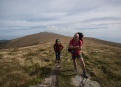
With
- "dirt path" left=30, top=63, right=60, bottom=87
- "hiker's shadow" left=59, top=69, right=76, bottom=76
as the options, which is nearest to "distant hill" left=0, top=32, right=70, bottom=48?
"hiker's shadow" left=59, top=69, right=76, bottom=76

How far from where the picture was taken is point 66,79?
12.1 metres

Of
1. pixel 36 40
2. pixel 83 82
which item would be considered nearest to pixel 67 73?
pixel 83 82

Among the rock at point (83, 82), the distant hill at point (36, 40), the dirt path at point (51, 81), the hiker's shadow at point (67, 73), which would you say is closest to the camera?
the dirt path at point (51, 81)

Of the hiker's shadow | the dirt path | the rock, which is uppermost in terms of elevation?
the hiker's shadow

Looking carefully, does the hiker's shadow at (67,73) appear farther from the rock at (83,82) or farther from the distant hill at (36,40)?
the distant hill at (36,40)

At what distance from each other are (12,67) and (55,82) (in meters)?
5.07

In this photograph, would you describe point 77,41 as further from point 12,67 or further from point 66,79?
point 12,67

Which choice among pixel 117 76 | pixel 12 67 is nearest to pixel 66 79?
pixel 117 76

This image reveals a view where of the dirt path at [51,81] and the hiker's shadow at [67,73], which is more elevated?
the hiker's shadow at [67,73]

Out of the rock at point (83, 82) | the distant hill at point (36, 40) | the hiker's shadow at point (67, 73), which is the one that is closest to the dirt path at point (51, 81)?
the hiker's shadow at point (67, 73)

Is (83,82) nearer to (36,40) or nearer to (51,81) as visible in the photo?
(51,81)

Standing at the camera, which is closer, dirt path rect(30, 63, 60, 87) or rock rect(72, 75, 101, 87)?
dirt path rect(30, 63, 60, 87)

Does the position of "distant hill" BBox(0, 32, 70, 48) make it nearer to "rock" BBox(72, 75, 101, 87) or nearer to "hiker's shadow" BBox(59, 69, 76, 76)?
"hiker's shadow" BBox(59, 69, 76, 76)

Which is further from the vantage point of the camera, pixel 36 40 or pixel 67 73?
pixel 36 40
